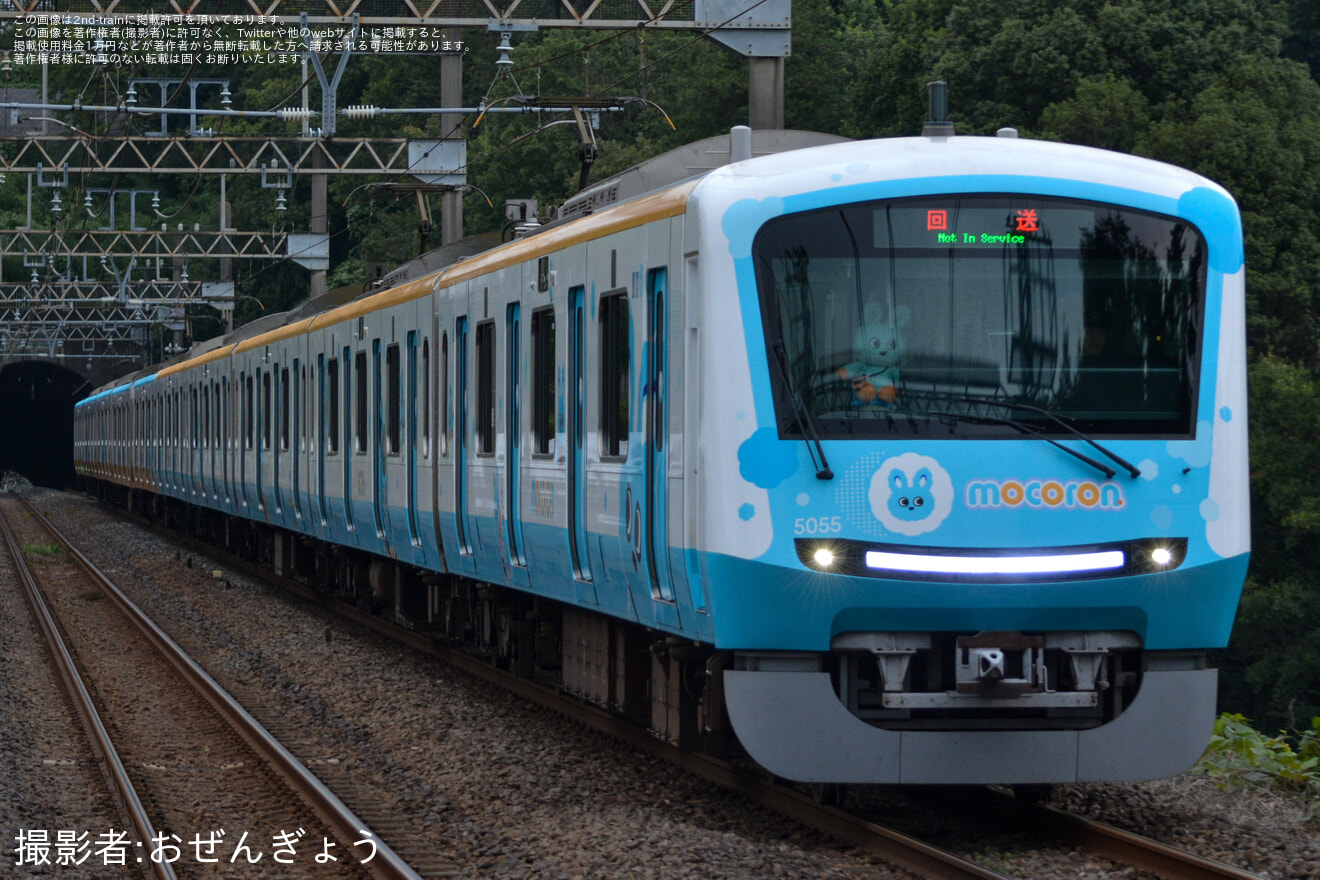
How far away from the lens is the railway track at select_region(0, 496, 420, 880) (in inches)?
321

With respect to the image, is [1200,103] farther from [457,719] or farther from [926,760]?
[926,760]

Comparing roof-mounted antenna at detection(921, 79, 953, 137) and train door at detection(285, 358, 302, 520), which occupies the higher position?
roof-mounted antenna at detection(921, 79, 953, 137)

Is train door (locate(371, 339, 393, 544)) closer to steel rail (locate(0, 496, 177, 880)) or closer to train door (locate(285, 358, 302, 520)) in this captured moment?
steel rail (locate(0, 496, 177, 880))

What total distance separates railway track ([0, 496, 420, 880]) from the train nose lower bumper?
140 cm

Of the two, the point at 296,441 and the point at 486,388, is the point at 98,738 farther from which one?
the point at 296,441

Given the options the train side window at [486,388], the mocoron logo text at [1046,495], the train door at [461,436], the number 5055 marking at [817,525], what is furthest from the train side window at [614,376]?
the train door at [461,436]

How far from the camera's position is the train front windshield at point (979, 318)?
24.8 feet

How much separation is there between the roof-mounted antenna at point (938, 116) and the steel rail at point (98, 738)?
13.7 feet

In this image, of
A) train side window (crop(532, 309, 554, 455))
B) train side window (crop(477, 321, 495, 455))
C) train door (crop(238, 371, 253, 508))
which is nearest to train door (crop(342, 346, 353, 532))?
train side window (crop(477, 321, 495, 455))

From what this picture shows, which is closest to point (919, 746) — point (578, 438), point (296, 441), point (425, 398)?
point (578, 438)

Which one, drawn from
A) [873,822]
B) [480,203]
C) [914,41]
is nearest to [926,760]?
[873,822]

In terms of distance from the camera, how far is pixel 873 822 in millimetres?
8008

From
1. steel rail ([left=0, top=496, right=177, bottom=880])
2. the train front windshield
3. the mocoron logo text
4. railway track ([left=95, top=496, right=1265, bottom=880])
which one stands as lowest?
steel rail ([left=0, top=496, right=177, bottom=880])

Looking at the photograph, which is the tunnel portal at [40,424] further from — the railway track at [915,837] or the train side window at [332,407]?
the railway track at [915,837]
